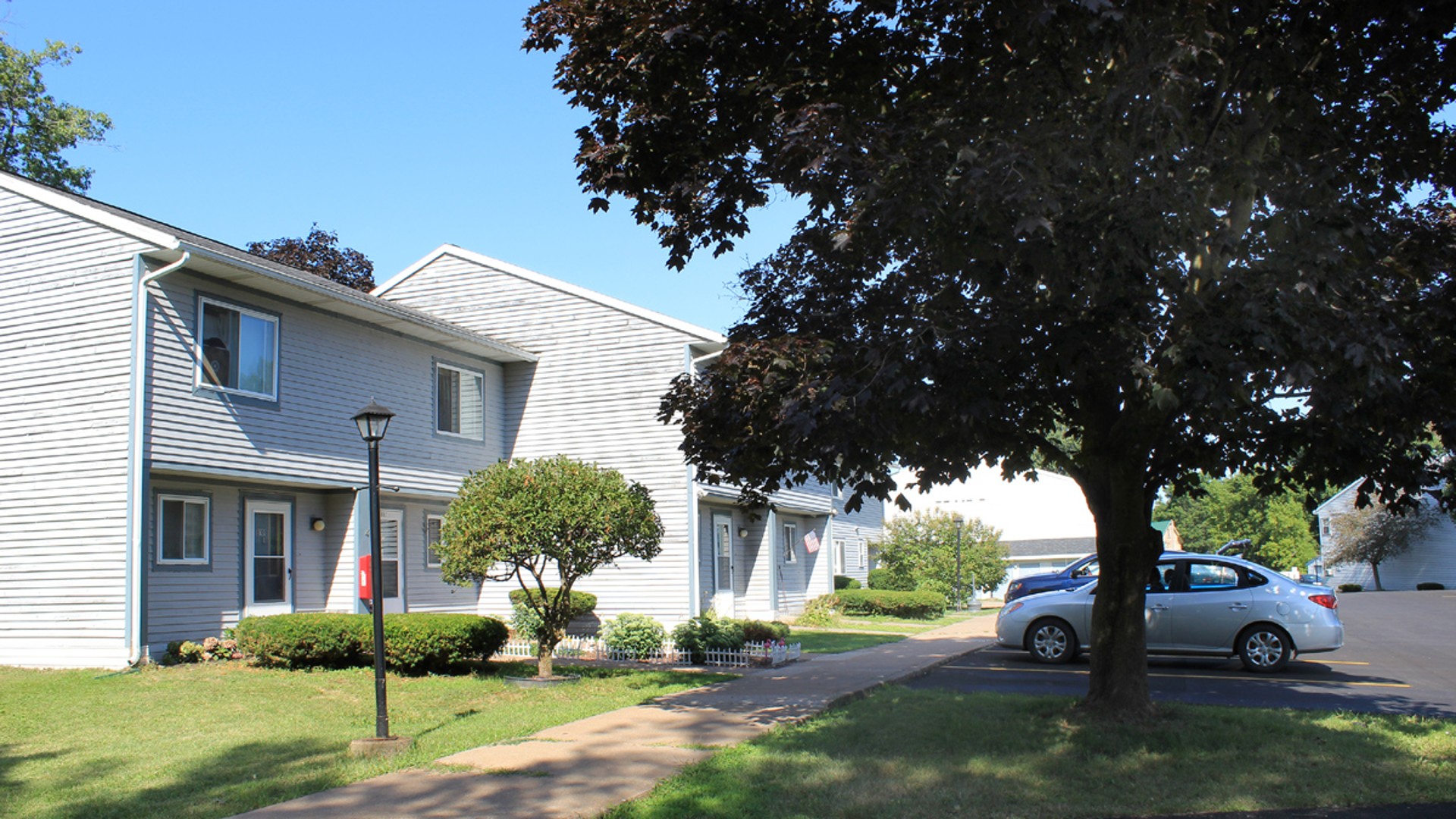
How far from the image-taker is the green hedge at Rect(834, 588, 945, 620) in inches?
1110

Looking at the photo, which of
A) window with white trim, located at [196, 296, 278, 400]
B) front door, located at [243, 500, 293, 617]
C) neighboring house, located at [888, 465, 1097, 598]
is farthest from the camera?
neighboring house, located at [888, 465, 1097, 598]

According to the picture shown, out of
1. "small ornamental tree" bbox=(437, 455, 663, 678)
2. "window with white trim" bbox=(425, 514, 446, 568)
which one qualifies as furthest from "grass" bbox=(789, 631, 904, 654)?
"window with white trim" bbox=(425, 514, 446, 568)

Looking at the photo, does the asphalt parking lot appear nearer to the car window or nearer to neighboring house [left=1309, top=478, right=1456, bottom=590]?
the car window

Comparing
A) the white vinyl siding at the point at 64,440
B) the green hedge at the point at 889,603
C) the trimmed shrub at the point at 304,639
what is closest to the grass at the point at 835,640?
the green hedge at the point at 889,603

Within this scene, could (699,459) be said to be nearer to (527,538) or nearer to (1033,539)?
(527,538)

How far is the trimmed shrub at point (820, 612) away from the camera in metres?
25.2

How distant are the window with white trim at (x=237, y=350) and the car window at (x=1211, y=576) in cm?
1348

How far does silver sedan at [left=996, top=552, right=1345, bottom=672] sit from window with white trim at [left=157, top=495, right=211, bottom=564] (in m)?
12.6

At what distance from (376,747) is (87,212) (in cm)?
987

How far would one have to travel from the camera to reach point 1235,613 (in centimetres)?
1448

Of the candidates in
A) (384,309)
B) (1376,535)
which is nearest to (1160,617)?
(384,309)

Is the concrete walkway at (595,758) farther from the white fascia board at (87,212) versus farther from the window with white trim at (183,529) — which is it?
the white fascia board at (87,212)

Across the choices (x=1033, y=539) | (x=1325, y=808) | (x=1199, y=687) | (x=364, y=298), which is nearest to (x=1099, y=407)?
(x=1325, y=808)

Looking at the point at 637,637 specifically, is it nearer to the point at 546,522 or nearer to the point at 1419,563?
the point at 546,522
